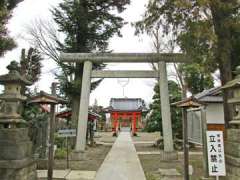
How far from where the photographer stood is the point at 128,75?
13.5 m

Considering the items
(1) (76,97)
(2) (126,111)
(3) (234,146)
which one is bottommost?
(3) (234,146)

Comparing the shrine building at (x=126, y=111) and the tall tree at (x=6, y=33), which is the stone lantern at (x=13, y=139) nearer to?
the tall tree at (x=6, y=33)

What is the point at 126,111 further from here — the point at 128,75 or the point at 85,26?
the point at 128,75

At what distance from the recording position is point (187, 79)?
69.7 ft

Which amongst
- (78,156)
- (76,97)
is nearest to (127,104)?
(76,97)

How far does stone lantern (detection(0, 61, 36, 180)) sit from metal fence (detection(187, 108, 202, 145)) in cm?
496

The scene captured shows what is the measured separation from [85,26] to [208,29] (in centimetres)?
1014

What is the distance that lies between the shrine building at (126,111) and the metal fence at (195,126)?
26435 millimetres

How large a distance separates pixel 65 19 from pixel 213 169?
548 inches

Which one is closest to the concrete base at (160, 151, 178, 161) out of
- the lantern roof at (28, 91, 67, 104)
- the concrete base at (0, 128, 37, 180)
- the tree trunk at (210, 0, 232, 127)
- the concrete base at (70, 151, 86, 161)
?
the concrete base at (70, 151, 86, 161)

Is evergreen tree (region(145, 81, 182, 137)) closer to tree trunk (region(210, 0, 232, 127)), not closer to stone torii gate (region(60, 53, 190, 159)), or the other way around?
stone torii gate (region(60, 53, 190, 159))

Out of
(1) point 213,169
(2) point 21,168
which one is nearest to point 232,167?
(1) point 213,169

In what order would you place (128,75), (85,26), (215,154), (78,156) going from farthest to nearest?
(85,26) → (128,75) → (78,156) → (215,154)

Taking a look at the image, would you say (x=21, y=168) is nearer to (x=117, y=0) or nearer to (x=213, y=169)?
(x=213, y=169)
